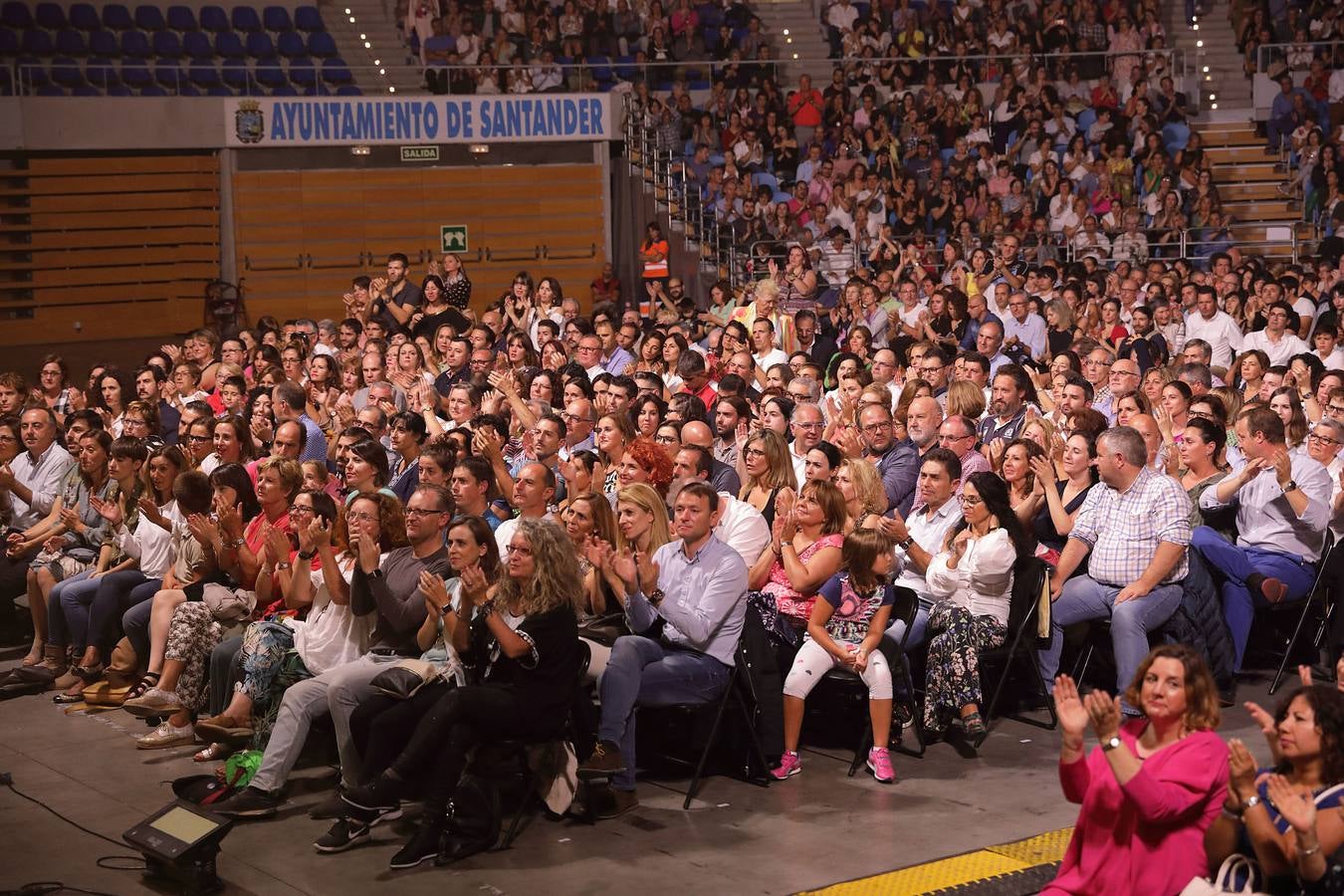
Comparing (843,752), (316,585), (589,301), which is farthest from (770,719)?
(589,301)

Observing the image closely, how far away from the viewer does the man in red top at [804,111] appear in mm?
20078

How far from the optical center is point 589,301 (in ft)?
68.2

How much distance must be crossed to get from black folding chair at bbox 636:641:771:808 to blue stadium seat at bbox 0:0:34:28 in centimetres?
1663

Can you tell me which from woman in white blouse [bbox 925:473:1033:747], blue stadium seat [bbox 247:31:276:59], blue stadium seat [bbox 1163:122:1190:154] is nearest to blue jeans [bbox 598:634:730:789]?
woman in white blouse [bbox 925:473:1033:747]

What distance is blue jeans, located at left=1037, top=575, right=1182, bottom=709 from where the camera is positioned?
691 cm

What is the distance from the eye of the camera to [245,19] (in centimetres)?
2088

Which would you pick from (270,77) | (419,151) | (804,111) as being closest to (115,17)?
(270,77)

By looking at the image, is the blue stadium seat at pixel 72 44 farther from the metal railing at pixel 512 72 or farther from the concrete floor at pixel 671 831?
the concrete floor at pixel 671 831

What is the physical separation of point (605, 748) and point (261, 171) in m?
15.6

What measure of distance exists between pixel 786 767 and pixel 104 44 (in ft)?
54.9

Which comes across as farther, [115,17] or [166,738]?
[115,17]

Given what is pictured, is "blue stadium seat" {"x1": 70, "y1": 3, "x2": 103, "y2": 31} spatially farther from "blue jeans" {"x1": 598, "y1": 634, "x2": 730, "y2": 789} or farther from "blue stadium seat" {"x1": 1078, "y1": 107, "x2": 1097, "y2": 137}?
"blue jeans" {"x1": 598, "y1": 634, "x2": 730, "y2": 789}

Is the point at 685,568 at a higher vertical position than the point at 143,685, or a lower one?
higher

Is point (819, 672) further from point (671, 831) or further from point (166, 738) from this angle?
point (166, 738)
